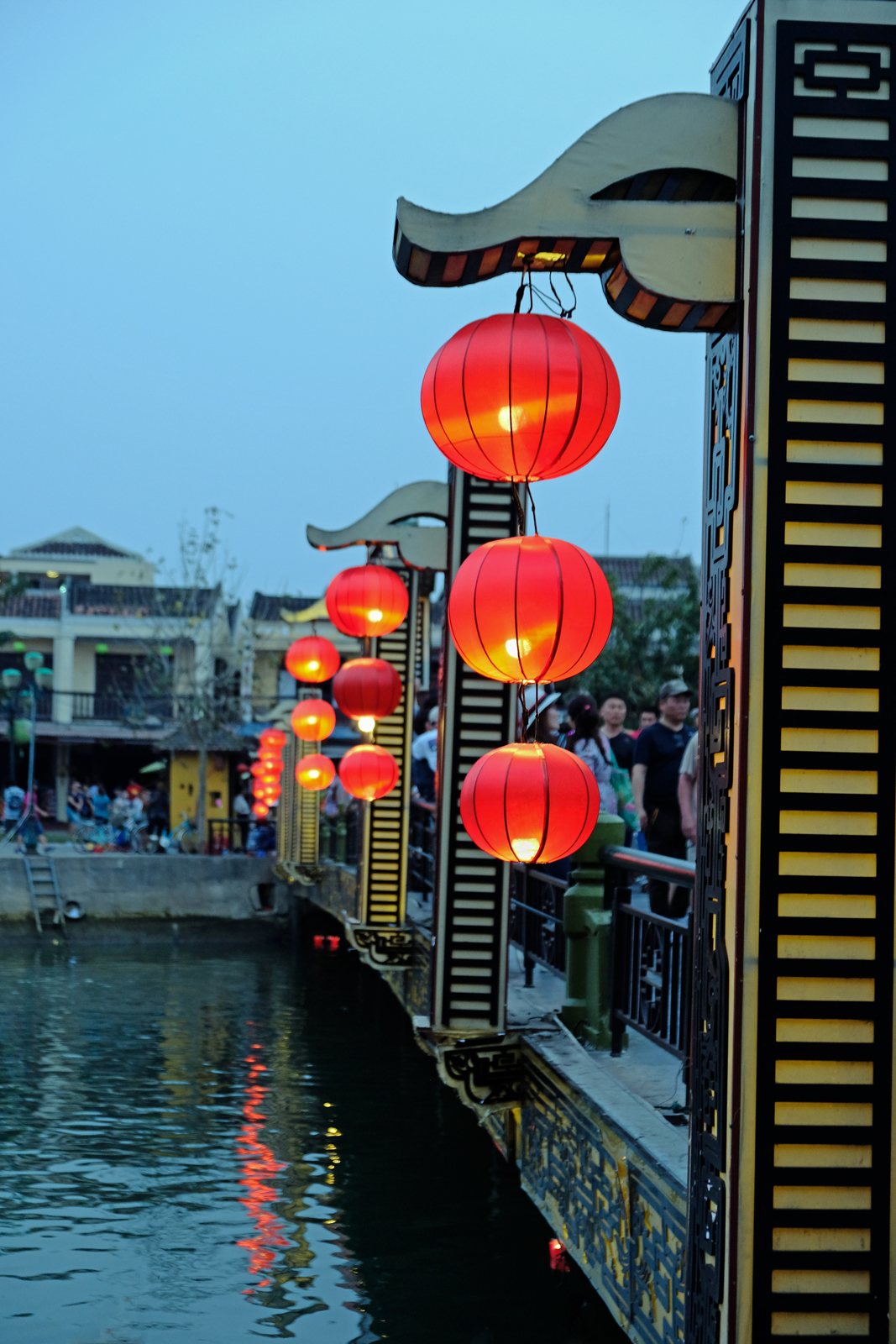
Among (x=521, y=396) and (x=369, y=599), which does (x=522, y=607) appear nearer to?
(x=521, y=396)

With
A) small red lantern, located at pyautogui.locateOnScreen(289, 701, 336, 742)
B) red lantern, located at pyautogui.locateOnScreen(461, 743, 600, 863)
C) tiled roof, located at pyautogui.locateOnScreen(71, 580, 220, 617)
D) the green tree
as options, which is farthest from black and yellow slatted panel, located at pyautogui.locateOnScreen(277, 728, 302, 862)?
tiled roof, located at pyautogui.locateOnScreen(71, 580, 220, 617)

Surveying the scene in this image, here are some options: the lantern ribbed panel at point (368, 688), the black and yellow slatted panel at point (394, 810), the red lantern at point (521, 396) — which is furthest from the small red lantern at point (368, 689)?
the red lantern at point (521, 396)

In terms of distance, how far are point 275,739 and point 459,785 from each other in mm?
A: 16453

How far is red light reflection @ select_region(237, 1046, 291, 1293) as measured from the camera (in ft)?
23.3

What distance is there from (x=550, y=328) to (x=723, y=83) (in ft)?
2.84

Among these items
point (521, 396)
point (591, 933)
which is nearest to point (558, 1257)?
point (591, 933)

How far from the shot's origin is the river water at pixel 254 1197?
6277mm

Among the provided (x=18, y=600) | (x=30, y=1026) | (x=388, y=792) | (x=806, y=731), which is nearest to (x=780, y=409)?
(x=806, y=731)

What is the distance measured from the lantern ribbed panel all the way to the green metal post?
5243 millimetres

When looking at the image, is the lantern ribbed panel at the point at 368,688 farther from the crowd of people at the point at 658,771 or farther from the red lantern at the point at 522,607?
the red lantern at the point at 522,607

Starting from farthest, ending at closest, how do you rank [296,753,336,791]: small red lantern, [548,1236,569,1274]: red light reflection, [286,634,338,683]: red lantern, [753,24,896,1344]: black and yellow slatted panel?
[296,753,336,791]: small red lantern
[286,634,338,683]: red lantern
[548,1236,569,1274]: red light reflection
[753,24,896,1344]: black and yellow slatted panel

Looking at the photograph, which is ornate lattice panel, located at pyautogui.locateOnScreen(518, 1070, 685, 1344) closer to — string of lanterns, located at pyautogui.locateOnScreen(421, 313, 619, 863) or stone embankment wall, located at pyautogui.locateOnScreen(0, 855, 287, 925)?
string of lanterns, located at pyautogui.locateOnScreen(421, 313, 619, 863)

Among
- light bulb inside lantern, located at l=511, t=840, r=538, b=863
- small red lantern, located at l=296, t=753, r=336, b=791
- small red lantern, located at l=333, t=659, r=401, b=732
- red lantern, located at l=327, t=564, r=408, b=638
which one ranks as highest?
red lantern, located at l=327, t=564, r=408, b=638

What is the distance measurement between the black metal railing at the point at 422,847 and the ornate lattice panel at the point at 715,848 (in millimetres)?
10088
